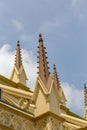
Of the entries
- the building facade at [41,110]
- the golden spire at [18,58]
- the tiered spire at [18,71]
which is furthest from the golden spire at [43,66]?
the golden spire at [18,58]

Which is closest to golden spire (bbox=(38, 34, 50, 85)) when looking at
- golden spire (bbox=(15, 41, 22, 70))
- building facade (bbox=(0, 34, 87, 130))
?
building facade (bbox=(0, 34, 87, 130))

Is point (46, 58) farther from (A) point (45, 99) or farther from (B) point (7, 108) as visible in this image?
(B) point (7, 108)

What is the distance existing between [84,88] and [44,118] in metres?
13.3

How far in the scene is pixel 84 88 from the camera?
23969mm

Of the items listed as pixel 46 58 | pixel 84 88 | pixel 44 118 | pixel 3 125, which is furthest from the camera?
pixel 84 88

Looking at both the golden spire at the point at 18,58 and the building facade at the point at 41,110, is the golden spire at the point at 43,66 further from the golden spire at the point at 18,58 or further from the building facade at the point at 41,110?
the golden spire at the point at 18,58

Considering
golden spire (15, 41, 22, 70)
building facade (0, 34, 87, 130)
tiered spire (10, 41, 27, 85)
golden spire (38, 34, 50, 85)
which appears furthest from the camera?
golden spire (15, 41, 22, 70)

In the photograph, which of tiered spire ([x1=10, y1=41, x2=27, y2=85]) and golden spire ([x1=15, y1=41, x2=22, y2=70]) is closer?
tiered spire ([x1=10, y1=41, x2=27, y2=85])

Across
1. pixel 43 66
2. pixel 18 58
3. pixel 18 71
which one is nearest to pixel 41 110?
pixel 43 66

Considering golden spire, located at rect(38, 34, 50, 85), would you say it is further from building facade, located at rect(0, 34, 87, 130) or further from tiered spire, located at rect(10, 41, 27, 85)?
tiered spire, located at rect(10, 41, 27, 85)

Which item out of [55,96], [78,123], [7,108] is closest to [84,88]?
[78,123]

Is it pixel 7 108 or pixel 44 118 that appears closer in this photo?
pixel 7 108

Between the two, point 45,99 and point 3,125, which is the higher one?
point 45,99

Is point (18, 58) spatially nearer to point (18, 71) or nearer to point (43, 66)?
point (18, 71)
